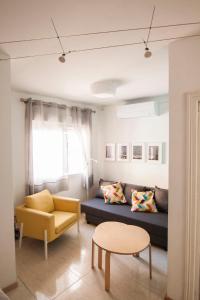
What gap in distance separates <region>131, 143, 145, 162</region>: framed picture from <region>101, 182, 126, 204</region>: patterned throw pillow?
0.68 meters

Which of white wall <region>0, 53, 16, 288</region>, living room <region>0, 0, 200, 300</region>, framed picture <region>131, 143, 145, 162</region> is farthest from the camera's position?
framed picture <region>131, 143, 145, 162</region>

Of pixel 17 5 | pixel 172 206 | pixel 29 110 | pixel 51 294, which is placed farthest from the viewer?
pixel 29 110

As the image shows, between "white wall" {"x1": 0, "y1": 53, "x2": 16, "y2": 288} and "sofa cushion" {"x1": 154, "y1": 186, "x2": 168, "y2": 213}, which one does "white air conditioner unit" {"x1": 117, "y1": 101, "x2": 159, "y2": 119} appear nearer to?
"sofa cushion" {"x1": 154, "y1": 186, "x2": 168, "y2": 213}

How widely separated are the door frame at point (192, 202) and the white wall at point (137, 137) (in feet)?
6.50

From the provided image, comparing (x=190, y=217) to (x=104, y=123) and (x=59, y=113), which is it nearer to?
(x=59, y=113)

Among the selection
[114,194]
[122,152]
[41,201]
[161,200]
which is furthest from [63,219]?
[122,152]

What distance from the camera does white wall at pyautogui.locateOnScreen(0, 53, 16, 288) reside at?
5.96 feet

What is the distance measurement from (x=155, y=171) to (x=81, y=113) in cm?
198

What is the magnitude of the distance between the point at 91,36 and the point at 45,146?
2295 mm

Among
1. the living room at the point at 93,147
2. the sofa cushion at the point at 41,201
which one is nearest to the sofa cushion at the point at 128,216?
the living room at the point at 93,147

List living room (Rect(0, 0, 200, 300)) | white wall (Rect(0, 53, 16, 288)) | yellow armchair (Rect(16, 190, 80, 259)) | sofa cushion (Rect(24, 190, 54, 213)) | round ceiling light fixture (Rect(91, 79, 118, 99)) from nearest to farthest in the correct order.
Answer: living room (Rect(0, 0, 200, 300)) → white wall (Rect(0, 53, 16, 288)) → yellow armchair (Rect(16, 190, 80, 259)) → round ceiling light fixture (Rect(91, 79, 118, 99)) → sofa cushion (Rect(24, 190, 54, 213))

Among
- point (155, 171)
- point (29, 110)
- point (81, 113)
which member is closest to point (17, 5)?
point (29, 110)

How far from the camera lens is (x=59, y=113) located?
11.9 feet

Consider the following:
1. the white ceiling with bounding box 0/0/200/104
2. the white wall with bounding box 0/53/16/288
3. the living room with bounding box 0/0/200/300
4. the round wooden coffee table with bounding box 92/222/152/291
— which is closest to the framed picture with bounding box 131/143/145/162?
the living room with bounding box 0/0/200/300
